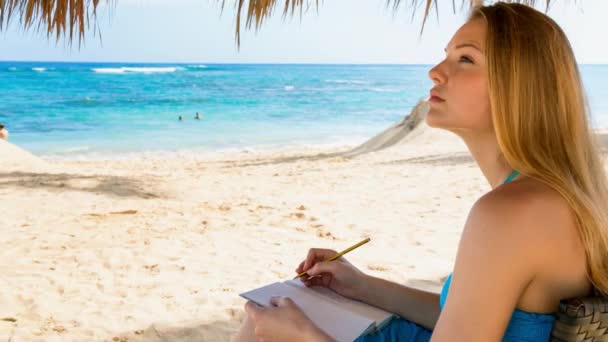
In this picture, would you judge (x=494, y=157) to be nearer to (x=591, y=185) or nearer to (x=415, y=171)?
(x=591, y=185)

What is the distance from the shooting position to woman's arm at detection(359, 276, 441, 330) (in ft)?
4.50

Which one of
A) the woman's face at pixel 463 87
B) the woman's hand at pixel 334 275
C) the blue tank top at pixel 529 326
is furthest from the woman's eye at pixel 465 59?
the woman's hand at pixel 334 275

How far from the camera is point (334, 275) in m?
1.44

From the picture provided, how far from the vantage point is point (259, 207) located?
5.07 m

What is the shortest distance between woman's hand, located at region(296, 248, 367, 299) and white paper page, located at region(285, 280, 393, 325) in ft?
0.06

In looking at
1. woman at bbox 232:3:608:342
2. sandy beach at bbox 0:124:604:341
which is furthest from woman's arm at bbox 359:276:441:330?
sandy beach at bbox 0:124:604:341

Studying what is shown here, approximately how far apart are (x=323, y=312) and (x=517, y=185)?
0.50m

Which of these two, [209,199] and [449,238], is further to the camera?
[209,199]

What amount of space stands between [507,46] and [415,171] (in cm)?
593

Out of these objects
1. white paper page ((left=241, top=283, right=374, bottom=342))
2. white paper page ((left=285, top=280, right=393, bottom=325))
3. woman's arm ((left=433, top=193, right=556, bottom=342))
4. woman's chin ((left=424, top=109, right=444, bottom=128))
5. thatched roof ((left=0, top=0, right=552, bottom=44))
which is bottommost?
white paper page ((left=285, top=280, right=393, bottom=325))

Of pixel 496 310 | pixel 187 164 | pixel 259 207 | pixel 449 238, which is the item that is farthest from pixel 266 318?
pixel 187 164

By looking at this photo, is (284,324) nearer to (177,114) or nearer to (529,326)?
(529,326)

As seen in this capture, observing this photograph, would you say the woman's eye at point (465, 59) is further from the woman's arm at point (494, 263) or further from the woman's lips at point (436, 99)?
the woman's arm at point (494, 263)

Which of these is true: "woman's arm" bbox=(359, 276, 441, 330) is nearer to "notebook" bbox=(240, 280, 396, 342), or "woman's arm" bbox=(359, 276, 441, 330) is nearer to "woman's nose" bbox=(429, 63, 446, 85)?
"notebook" bbox=(240, 280, 396, 342)
